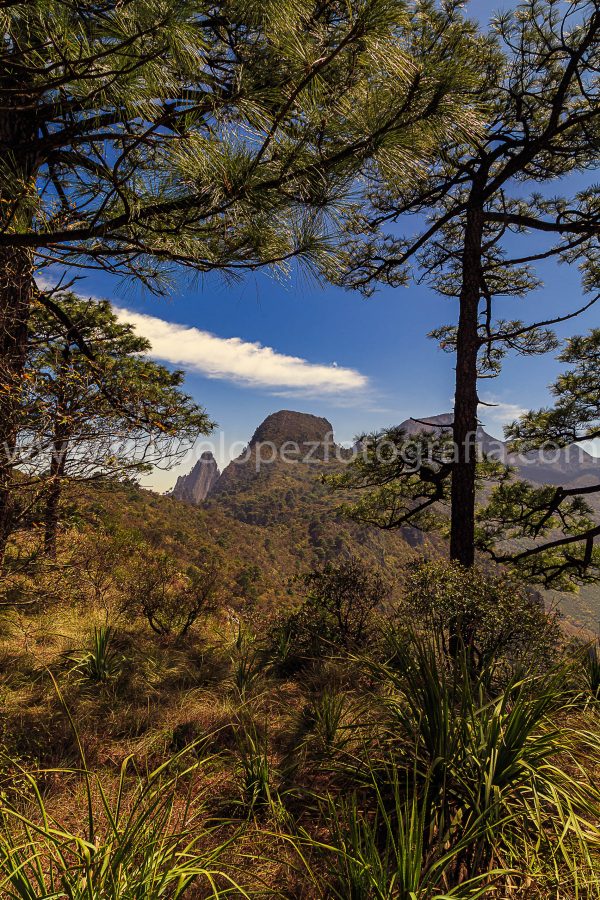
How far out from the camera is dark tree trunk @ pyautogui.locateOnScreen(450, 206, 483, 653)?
5457 mm

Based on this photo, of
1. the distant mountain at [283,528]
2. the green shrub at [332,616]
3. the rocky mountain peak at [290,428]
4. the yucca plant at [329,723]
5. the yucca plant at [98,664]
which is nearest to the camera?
the yucca plant at [329,723]

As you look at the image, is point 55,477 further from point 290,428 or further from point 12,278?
point 290,428

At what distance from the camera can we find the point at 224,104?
221 cm

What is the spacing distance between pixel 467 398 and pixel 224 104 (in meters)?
4.67

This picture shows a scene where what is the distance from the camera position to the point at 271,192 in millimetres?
2449

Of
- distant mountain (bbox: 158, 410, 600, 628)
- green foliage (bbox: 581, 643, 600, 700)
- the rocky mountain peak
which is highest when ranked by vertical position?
the rocky mountain peak

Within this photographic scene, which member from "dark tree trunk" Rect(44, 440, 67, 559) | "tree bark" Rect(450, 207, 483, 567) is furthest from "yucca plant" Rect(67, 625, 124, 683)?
"tree bark" Rect(450, 207, 483, 567)

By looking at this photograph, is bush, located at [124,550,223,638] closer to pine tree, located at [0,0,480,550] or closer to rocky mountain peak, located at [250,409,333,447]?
pine tree, located at [0,0,480,550]

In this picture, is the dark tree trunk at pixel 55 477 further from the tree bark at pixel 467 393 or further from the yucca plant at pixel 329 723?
the tree bark at pixel 467 393

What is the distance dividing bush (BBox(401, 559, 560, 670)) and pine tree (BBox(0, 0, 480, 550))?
3.38 meters

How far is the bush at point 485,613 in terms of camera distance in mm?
3389

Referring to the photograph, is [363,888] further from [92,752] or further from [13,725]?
[13,725]

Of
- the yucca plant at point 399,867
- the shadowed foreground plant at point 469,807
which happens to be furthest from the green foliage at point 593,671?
the yucca plant at point 399,867

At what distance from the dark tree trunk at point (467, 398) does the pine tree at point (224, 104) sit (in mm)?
3574
